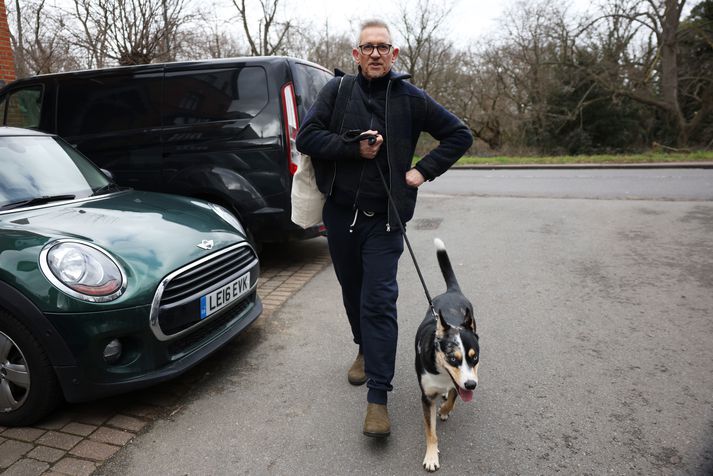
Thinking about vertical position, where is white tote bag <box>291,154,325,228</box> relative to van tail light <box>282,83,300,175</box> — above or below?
below

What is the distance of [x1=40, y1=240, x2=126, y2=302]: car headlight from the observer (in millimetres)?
2559

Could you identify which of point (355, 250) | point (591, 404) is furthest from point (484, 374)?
point (355, 250)

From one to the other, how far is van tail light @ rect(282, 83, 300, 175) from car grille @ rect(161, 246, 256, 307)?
5.16ft

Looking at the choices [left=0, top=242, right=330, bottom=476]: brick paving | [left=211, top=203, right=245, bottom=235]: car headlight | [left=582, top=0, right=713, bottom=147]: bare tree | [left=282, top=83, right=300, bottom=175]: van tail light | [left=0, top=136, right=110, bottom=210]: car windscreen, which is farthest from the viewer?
[left=582, top=0, right=713, bottom=147]: bare tree

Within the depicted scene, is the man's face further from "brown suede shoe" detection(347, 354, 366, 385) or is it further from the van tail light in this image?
the van tail light

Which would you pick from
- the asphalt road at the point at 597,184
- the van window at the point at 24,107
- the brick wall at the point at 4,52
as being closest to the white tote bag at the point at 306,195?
the van window at the point at 24,107

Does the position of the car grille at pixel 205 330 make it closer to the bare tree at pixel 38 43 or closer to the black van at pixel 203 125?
the black van at pixel 203 125

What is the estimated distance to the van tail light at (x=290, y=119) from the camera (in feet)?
16.1

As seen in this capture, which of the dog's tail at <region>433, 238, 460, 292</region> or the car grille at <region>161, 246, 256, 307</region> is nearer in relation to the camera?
the car grille at <region>161, 246, 256, 307</region>

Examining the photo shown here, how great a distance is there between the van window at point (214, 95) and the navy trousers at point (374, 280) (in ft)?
8.71

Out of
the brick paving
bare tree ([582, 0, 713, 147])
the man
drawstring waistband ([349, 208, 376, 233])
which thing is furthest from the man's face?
bare tree ([582, 0, 713, 147])

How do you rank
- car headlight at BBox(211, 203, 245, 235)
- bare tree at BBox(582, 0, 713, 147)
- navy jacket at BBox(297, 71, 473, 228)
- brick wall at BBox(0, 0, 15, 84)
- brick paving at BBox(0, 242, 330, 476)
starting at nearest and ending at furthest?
brick paving at BBox(0, 242, 330, 476) < navy jacket at BBox(297, 71, 473, 228) < car headlight at BBox(211, 203, 245, 235) < brick wall at BBox(0, 0, 15, 84) < bare tree at BBox(582, 0, 713, 147)

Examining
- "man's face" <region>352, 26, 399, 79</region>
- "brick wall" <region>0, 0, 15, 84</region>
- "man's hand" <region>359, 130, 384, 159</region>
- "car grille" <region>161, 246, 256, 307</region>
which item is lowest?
"car grille" <region>161, 246, 256, 307</region>

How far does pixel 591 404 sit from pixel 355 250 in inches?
64.2
